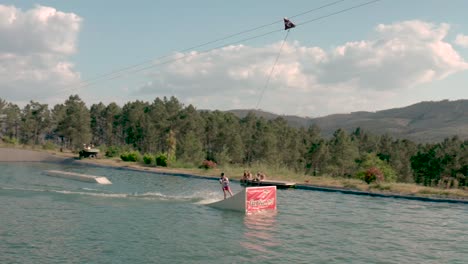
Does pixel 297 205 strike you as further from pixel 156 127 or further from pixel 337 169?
pixel 156 127

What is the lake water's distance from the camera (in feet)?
58.3

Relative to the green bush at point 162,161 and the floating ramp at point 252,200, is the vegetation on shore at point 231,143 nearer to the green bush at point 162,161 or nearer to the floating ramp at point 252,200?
the green bush at point 162,161

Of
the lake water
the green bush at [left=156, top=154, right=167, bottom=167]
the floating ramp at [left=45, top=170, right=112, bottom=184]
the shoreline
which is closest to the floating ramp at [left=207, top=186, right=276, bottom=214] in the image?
the lake water

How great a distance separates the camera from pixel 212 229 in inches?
914

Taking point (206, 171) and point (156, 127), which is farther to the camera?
point (156, 127)

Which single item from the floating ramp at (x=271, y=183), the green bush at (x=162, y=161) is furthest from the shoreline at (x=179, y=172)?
the green bush at (x=162, y=161)

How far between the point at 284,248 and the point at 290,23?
1833 centimetres

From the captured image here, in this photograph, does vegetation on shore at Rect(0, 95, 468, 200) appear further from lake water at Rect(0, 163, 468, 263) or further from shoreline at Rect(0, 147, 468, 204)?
lake water at Rect(0, 163, 468, 263)

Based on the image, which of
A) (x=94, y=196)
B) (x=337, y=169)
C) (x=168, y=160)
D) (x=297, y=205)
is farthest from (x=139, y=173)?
(x=337, y=169)

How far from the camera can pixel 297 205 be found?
32.6m

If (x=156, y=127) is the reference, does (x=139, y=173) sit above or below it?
below

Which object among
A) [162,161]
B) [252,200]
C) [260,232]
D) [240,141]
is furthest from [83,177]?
[240,141]

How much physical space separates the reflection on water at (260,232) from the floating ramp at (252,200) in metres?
0.57

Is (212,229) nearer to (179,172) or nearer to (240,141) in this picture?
(179,172)
